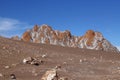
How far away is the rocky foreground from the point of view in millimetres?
21797

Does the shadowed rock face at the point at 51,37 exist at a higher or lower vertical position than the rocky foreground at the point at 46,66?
higher

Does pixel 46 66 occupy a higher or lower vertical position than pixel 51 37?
lower

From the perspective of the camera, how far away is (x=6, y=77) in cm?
2097

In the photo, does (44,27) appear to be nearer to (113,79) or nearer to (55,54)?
(55,54)

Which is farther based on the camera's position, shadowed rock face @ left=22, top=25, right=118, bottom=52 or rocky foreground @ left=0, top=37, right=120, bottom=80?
shadowed rock face @ left=22, top=25, right=118, bottom=52

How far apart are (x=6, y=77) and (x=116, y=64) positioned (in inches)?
463

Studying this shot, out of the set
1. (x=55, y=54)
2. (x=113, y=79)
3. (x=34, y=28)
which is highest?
(x=34, y=28)

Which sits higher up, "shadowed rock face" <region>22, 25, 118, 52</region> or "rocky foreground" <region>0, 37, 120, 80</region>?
"shadowed rock face" <region>22, 25, 118, 52</region>

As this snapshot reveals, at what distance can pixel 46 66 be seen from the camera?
2512 centimetres

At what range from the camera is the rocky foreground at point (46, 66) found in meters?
21.8

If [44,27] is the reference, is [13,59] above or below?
below

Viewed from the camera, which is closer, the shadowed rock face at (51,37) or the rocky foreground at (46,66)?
the rocky foreground at (46,66)

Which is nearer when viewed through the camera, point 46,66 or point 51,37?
point 46,66

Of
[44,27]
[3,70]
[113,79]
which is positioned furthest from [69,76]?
[44,27]
